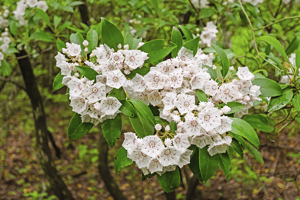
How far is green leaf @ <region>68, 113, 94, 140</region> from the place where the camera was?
50.2 inches

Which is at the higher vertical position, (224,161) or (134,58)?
(134,58)

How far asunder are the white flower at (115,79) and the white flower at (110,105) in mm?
68

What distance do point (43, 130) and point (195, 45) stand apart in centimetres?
313

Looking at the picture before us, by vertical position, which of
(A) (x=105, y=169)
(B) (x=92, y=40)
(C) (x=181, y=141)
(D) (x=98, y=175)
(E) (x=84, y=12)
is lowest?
(D) (x=98, y=175)

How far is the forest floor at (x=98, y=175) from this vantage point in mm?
3969

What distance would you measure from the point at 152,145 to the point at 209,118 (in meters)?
0.28

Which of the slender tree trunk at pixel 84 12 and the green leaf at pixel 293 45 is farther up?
the slender tree trunk at pixel 84 12

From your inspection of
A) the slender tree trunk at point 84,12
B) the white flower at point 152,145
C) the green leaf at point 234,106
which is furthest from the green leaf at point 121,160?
the slender tree trunk at point 84,12

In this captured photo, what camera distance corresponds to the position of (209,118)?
108cm

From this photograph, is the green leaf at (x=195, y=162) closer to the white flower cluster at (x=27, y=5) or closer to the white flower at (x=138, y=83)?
the white flower at (x=138, y=83)

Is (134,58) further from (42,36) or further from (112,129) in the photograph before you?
(42,36)

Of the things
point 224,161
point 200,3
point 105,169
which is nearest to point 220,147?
point 224,161

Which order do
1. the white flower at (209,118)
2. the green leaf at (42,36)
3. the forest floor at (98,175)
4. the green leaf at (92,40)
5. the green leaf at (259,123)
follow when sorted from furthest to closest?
the forest floor at (98,175)
the green leaf at (42,36)
the green leaf at (259,123)
the green leaf at (92,40)
the white flower at (209,118)

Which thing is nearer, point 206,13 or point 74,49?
point 74,49
